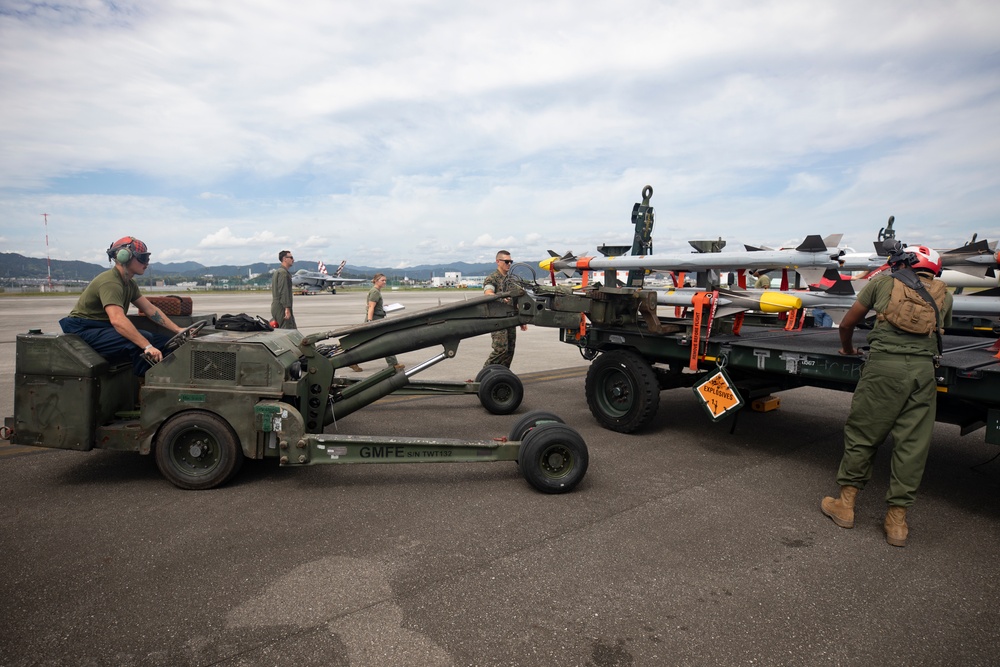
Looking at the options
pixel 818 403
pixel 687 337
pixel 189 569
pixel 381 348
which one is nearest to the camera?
pixel 189 569

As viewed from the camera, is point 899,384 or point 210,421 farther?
point 210,421

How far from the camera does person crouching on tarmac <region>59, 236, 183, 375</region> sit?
4.20 metres

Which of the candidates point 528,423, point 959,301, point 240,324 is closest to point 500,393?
point 528,423

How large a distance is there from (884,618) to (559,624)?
1.62m

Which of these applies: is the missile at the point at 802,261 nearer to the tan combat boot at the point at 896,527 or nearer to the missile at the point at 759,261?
the missile at the point at 759,261

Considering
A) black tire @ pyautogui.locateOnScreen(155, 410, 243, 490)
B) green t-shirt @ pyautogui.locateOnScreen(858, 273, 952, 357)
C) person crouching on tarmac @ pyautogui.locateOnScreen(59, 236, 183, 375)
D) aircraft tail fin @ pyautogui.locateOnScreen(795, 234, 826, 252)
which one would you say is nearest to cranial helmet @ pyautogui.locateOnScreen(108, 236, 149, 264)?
person crouching on tarmac @ pyautogui.locateOnScreen(59, 236, 183, 375)

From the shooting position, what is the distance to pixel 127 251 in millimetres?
4363

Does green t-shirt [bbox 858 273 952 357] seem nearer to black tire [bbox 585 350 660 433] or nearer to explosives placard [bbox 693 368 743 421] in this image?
explosives placard [bbox 693 368 743 421]

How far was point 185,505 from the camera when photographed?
393 centimetres

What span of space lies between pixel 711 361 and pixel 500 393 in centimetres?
264

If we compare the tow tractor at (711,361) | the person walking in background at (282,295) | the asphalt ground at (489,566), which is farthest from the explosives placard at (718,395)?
the person walking in background at (282,295)

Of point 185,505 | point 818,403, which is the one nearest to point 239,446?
point 185,505

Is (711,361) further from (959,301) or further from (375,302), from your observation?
(375,302)

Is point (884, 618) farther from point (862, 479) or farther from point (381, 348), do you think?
point (381, 348)
